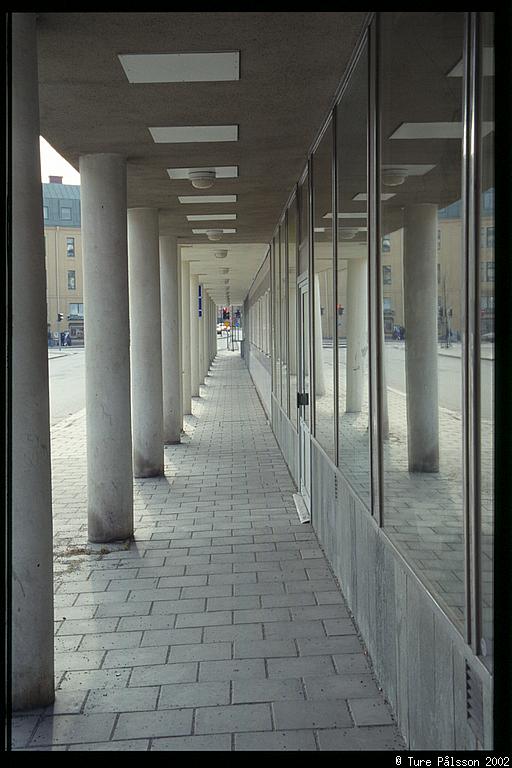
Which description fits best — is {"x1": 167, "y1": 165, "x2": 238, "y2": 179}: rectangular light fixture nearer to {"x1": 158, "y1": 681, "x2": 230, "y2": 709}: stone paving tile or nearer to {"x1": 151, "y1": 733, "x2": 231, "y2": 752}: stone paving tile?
{"x1": 158, "y1": 681, "x2": 230, "y2": 709}: stone paving tile

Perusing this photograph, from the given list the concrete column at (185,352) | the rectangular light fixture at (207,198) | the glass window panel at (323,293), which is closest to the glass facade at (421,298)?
the glass window panel at (323,293)

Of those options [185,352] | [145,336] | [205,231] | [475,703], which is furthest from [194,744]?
[185,352]

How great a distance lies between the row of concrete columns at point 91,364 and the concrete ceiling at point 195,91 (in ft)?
1.72

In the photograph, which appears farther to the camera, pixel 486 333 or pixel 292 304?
pixel 292 304

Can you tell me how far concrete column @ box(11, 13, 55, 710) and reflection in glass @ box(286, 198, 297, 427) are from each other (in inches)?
240

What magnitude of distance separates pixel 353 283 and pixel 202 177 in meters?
3.61

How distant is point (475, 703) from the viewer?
2.61 m

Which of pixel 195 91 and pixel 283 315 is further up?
pixel 195 91

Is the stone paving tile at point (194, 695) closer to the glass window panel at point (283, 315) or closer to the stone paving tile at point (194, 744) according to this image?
the stone paving tile at point (194, 744)

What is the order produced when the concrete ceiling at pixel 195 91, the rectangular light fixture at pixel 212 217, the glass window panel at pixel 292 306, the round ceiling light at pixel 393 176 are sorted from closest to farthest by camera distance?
the round ceiling light at pixel 393 176
the concrete ceiling at pixel 195 91
the glass window panel at pixel 292 306
the rectangular light fixture at pixel 212 217

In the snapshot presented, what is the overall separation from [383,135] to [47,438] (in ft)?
7.49

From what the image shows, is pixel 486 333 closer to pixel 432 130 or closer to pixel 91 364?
pixel 432 130

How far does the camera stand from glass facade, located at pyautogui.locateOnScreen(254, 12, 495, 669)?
2.58 metres

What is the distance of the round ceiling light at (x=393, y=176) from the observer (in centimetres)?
374
